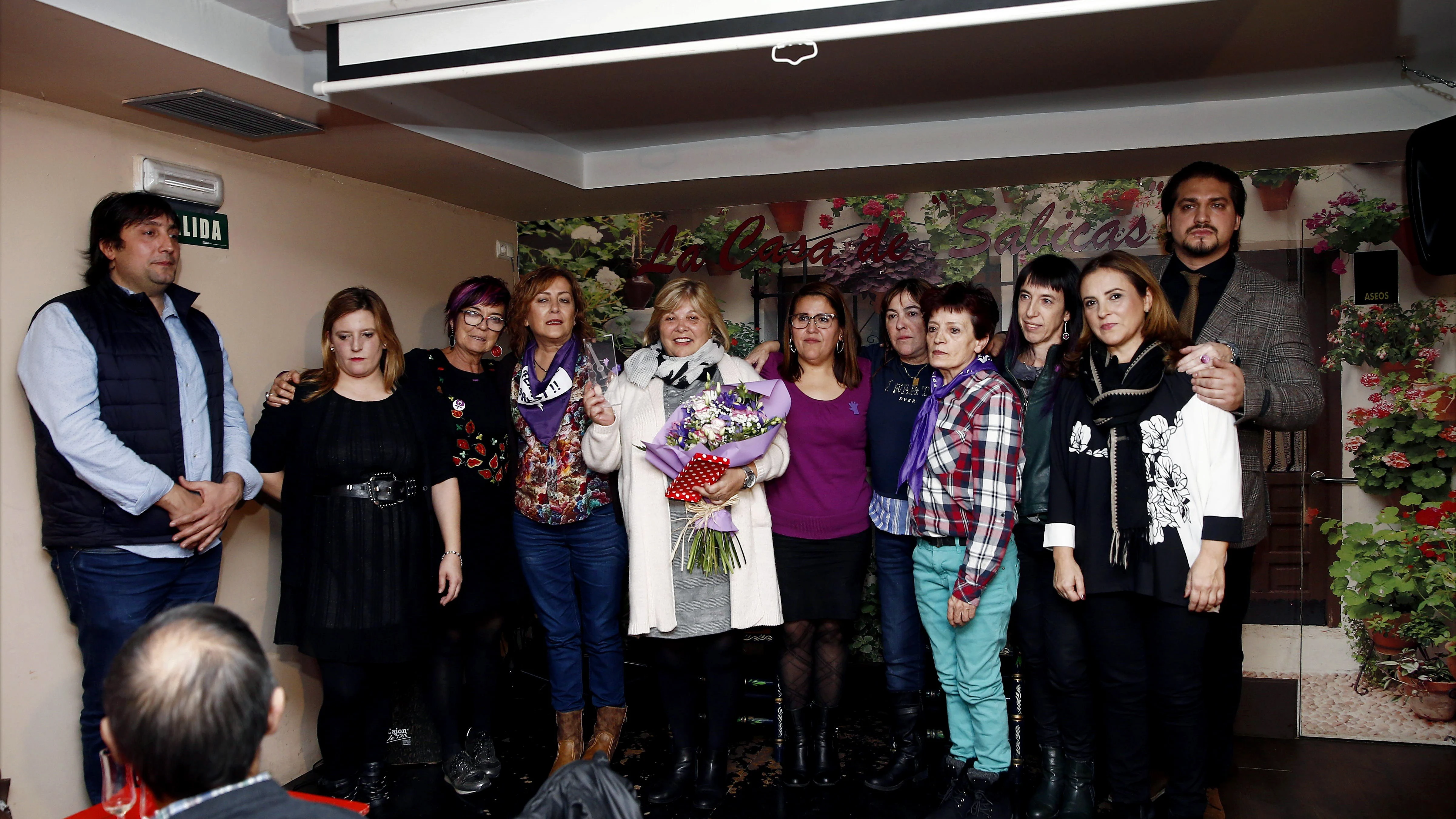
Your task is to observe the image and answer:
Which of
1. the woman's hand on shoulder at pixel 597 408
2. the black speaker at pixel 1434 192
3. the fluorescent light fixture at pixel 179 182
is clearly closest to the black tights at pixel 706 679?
the woman's hand on shoulder at pixel 597 408

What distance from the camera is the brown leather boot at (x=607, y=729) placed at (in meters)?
3.27

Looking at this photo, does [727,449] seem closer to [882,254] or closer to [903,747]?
[903,747]

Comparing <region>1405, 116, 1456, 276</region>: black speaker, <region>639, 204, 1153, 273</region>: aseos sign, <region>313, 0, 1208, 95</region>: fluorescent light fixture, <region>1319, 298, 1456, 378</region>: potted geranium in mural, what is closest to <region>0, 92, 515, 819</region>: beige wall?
<region>313, 0, 1208, 95</region>: fluorescent light fixture

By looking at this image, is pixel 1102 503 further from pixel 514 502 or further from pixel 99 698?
pixel 99 698

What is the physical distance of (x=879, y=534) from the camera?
304 cm

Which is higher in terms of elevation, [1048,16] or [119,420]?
[1048,16]

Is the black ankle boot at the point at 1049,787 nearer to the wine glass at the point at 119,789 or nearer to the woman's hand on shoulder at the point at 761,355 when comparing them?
the woman's hand on shoulder at the point at 761,355

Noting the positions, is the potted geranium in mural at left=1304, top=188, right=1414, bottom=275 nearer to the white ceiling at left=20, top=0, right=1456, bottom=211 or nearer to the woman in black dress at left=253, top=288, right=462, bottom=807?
the white ceiling at left=20, top=0, right=1456, bottom=211

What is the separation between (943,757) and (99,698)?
2778 millimetres

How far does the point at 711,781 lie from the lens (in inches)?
117

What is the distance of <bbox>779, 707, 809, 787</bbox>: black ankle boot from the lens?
3117mm

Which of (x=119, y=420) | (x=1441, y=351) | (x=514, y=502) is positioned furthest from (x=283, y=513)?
(x=1441, y=351)

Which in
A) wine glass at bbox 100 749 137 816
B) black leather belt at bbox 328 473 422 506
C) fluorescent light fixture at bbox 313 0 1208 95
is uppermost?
fluorescent light fixture at bbox 313 0 1208 95

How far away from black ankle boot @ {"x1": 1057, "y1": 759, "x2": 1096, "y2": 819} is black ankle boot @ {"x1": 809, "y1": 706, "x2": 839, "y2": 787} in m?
0.78
